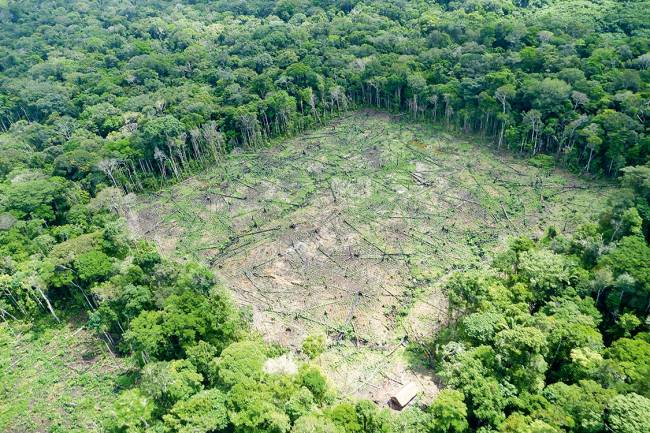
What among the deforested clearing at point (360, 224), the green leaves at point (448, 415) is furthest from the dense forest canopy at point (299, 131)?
the deforested clearing at point (360, 224)

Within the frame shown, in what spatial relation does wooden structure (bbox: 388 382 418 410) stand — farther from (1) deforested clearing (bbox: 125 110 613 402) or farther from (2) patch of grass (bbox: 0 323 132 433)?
(2) patch of grass (bbox: 0 323 132 433)

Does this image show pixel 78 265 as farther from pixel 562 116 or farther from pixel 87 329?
pixel 562 116

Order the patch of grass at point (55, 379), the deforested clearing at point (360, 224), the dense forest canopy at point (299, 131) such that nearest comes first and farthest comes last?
the dense forest canopy at point (299, 131) → the patch of grass at point (55, 379) → the deforested clearing at point (360, 224)

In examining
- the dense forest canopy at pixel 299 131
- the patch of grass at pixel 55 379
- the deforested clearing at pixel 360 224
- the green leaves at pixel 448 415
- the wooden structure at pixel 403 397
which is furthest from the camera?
the deforested clearing at pixel 360 224

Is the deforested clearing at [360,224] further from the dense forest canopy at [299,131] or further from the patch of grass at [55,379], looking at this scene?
the patch of grass at [55,379]

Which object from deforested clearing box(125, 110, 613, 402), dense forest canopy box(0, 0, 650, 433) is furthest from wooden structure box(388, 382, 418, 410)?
dense forest canopy box(0, 0, 650, 433)

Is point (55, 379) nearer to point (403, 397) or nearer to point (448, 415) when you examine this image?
point (403, 397)
